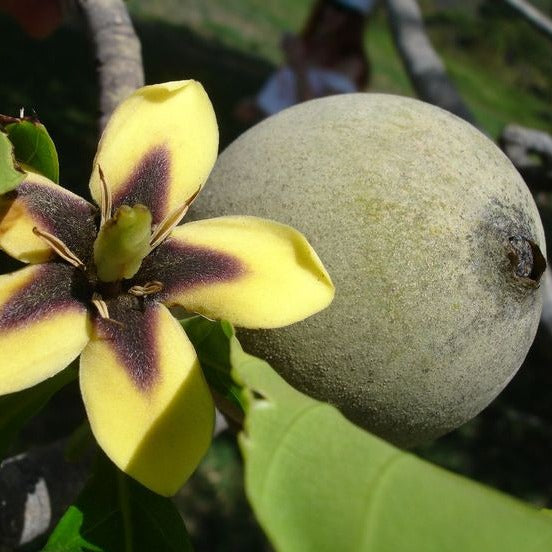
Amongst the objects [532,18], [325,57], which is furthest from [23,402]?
[325,57]

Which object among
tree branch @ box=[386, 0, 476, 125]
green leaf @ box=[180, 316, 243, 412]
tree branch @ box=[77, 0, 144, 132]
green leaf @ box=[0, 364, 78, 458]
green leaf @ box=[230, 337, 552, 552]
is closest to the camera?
green leaf @ box=[230, 337, 552, 552]

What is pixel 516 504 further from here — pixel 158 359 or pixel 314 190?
pixel 314 190

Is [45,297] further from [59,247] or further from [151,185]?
[151,185]

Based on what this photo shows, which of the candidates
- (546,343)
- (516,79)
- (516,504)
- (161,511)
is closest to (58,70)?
(546,343)

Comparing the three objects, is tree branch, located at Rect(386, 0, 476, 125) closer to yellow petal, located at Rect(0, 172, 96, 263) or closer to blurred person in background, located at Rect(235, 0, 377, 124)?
yellow petal, located at Rect(0, 172, 96, 263)

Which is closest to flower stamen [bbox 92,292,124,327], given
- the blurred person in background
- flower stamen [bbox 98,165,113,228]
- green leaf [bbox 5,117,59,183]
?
flower stamen [bbox 98,165,113,228]

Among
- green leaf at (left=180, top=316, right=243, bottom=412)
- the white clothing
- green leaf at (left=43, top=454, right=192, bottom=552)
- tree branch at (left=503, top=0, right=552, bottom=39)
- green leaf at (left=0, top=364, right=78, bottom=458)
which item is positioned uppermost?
green leaf at (left=180, top=316, right=243, bottom=412)
